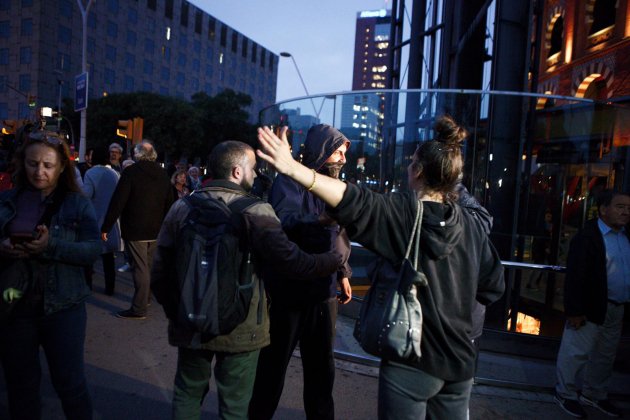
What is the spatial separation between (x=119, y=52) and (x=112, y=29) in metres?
2.55

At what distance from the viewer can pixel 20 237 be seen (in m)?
2.33

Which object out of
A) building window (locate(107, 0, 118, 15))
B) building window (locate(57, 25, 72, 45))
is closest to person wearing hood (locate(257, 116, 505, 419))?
building window (locate(57, 25, 72, 45))

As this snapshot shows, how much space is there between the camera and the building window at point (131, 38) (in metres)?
57.1

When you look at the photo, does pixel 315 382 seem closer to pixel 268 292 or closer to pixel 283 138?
pixel 268 292

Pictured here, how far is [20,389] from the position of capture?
2525 mm

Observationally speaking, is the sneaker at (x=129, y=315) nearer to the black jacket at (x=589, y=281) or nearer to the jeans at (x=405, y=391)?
the jeans at (x=405, y=391)

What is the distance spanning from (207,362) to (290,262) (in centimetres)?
67

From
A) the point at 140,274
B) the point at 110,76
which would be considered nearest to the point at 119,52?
the point at 110,76

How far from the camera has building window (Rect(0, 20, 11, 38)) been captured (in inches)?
1903

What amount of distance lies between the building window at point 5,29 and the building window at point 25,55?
9.04 feet

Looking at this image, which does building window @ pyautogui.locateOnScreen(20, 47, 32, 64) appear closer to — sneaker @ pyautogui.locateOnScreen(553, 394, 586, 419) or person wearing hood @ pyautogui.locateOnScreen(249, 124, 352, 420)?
person wearing hood @ pyautogui.locateOnScreen(249, 124, 352, 420)

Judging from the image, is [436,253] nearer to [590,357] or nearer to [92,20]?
[590,357]

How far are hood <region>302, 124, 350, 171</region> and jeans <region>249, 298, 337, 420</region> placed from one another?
2.83ft

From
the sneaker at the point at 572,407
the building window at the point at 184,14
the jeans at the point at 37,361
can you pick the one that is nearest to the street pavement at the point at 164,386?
the sneaker at the point at 572,407
